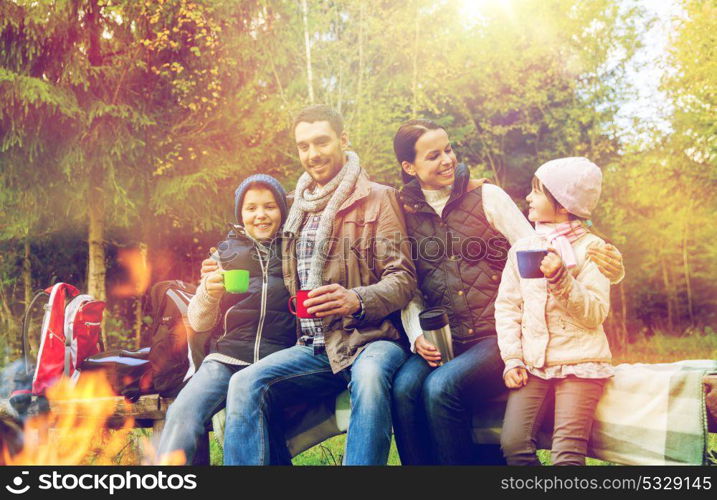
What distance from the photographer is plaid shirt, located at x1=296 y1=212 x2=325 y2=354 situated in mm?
3053

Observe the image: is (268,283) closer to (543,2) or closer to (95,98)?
(95,98)

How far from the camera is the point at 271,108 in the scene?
9297mm

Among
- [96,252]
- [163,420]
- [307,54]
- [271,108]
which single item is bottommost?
[163,420]

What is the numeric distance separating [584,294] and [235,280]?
1468mm

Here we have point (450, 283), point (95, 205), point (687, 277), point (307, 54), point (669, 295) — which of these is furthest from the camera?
point (669, 295)

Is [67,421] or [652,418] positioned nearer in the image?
[652,418]

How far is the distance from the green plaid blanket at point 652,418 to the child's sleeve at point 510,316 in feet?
1.01

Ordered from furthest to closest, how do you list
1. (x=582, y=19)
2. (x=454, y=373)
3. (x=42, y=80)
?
(x=582, y=19), (x=42, y=80), (x=454, y=373)

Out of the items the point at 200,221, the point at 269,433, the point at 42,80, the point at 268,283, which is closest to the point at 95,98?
the point at 42,80

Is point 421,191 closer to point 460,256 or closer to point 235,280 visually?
point 460,256

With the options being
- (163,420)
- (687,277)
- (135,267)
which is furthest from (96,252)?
(687,277)

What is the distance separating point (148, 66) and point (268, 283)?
6.65 metres

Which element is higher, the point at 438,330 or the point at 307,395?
the point at 438,330

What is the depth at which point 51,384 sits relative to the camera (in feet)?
11.3
